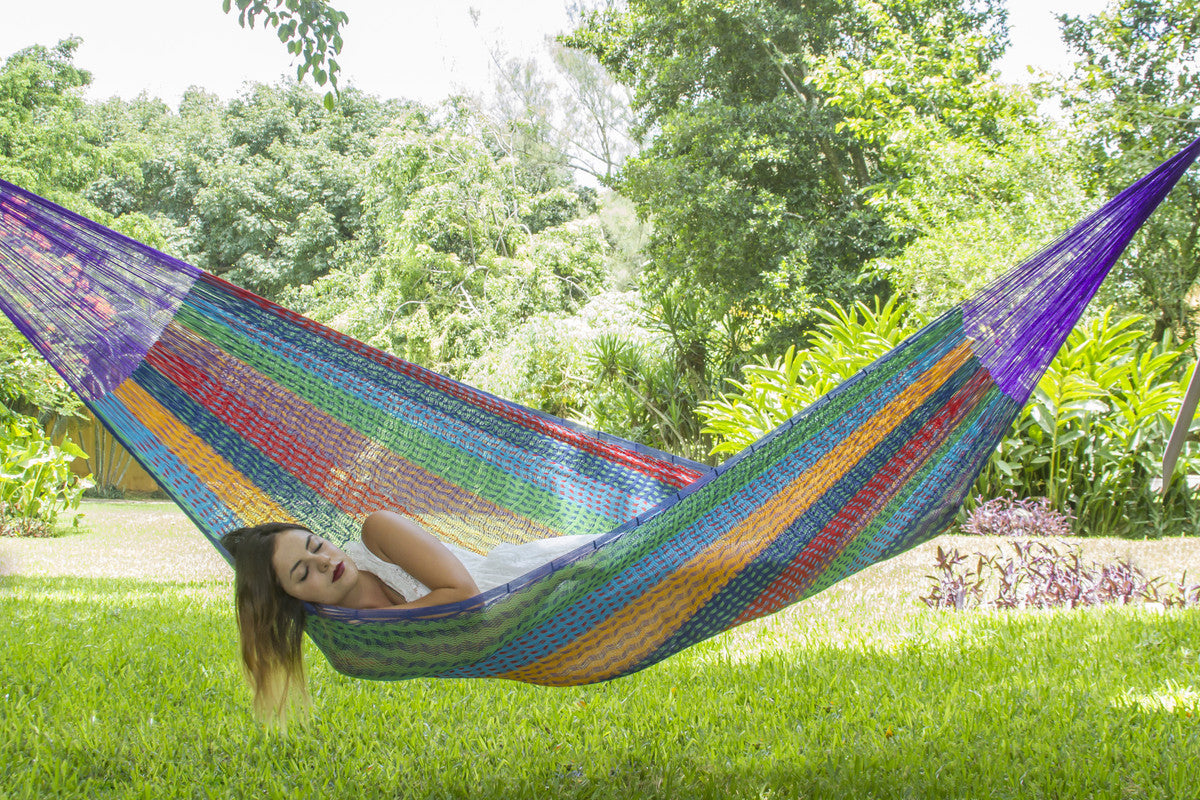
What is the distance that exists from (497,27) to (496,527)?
1214 centimetres

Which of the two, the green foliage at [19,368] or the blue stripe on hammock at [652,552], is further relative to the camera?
the green foliage at [19,368]

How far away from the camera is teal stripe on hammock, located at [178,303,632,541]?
73.3 inches

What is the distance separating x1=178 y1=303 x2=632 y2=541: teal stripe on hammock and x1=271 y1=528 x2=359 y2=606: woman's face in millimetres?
384

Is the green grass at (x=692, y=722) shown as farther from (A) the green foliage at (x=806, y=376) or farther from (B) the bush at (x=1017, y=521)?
(A) the green foliage at (x=806, y=376)

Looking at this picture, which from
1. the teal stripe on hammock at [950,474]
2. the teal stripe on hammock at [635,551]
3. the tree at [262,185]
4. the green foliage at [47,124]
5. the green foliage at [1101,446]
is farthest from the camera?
the tree at [262,185]

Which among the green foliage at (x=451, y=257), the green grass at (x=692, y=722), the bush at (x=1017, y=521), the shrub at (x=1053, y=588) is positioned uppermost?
the green foliage at (x=451, y=257)

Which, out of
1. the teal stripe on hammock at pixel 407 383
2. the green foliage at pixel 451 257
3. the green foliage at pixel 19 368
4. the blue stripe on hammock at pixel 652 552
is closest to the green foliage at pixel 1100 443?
the teal stripe on hammock at pixel 407 383

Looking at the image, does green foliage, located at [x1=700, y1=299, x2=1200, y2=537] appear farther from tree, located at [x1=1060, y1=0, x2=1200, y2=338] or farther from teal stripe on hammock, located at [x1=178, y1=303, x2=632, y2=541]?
teal stripe on hammock, located at [x1=178, y1=303, x2=632, y2=541]

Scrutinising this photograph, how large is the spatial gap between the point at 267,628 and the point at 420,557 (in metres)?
0.27

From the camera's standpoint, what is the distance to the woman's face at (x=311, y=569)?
1.48m

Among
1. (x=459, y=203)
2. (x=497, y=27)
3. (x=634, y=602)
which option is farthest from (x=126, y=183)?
(x=634, y=602)

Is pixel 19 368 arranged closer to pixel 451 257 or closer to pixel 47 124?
pixel 47 124

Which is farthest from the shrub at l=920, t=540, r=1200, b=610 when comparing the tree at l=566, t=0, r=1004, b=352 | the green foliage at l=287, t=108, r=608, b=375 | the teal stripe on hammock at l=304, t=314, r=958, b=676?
the green foliage at l=287, t=108, r=608, b=375

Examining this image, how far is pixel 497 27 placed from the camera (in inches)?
502
